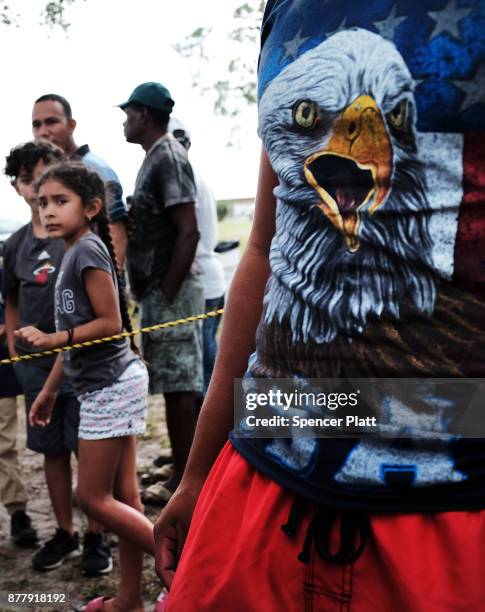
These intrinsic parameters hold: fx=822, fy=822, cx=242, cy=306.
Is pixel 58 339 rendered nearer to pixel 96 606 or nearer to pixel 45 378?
pixel 45 378

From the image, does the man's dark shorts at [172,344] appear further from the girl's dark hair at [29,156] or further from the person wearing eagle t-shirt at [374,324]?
A: the person wearing eagle t-shirt at [374,324]

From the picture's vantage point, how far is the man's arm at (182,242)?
3914 mm

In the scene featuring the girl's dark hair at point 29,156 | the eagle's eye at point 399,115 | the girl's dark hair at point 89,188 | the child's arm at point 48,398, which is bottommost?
the child's arm at point 48,398

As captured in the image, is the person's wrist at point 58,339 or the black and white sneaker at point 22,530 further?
the black and white sneaker at point 22,530

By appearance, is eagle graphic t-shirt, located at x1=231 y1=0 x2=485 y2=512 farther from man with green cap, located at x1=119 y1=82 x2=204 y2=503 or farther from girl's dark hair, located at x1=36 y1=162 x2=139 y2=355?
man with green cap, located at x1=119 y1=82 x2=204 y2=503

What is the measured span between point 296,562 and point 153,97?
3.42 metres

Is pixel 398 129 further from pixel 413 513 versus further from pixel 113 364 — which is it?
pixel 113 364

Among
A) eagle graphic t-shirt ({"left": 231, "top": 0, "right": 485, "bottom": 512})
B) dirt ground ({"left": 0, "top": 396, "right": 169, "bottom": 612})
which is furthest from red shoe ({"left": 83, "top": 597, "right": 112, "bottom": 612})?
eagle graphic t-shirt ({"left": 231, "top": 0, "right": 485, "bottom": 512})

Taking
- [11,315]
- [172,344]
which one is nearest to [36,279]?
[11,315]

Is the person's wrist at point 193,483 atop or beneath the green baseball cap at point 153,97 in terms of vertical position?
beneath

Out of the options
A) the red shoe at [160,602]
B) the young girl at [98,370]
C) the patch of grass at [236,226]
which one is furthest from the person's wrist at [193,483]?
the patch of grass at [236,226]

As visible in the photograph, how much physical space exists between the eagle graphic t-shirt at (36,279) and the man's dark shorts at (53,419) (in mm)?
67

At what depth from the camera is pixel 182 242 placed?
Result: 12.9ft

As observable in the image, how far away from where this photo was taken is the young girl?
2.77 m
